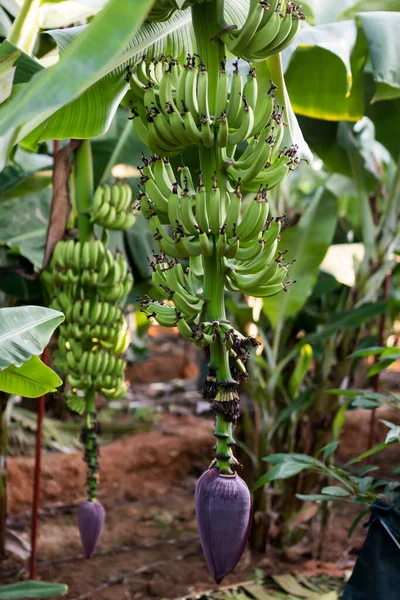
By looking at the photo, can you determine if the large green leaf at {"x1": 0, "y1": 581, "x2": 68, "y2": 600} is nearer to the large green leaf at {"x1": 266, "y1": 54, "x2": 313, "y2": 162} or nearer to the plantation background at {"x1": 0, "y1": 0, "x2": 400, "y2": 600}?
the plantation background at {"x1": 0, "y1": 0, "x2": 400, "y2": 600}

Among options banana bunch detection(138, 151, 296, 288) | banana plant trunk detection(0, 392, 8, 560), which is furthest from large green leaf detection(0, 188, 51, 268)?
banana bunch detection(138, 151, 296, 288)

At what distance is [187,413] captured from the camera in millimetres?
4922

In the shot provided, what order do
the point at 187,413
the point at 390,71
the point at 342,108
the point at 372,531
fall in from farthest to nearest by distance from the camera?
the point at 187,413 → the point at 342,108 → the point at 390,71 → the point at 372,531

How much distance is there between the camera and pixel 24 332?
128cm

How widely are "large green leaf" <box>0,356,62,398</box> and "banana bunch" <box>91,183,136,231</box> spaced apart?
612 millimetres

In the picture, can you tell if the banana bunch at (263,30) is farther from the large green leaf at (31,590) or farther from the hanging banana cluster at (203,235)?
the large green leaf at (31,590)

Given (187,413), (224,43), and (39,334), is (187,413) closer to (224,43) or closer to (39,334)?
(39,334)

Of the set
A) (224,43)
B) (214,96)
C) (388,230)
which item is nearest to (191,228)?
(214,96)

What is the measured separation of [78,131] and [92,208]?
432 millimetres

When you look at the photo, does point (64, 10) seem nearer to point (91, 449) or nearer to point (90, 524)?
point (91, 449)

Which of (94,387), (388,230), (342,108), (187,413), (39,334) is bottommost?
(187,413)

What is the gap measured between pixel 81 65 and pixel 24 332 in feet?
2.07

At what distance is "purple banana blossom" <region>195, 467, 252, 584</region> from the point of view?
39.8 inches

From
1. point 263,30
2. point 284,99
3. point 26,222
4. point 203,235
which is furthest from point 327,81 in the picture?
point 26,222
